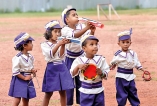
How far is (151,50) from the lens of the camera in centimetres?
1759

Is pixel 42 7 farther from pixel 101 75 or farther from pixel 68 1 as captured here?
pixel 101 75

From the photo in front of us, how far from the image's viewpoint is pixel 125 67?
8875 millimetres

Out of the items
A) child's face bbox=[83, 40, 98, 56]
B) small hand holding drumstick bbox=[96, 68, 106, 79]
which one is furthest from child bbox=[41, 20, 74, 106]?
small hand holding drumstick bbox=[96, 68, 106, 79]

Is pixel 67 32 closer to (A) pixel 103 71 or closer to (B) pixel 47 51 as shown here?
(B) pixel 47 51

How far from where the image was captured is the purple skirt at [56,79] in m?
8.60

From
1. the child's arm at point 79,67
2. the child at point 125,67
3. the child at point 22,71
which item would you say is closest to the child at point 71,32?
the child at point 125,67

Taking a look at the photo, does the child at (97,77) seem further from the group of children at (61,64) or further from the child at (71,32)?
the child at (71,32)

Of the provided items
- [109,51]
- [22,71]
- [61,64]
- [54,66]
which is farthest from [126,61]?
[109,51]

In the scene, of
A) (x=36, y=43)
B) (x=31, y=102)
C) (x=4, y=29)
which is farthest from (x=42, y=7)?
(x=31, y=102)

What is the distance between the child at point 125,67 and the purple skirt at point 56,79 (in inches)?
33.5

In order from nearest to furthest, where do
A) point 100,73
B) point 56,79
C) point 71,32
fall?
point 100,73 → point 56,79 → point 71,32

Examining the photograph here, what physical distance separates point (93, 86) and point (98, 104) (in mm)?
276

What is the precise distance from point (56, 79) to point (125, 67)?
121cm

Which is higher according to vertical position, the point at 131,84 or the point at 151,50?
the point at 131,84
